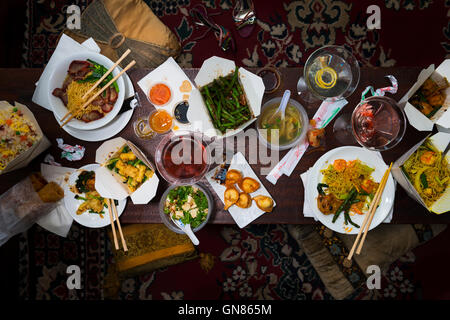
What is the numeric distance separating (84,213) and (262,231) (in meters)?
1.62

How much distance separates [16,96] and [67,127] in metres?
0.38

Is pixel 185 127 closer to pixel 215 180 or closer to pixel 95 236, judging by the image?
pixel 215 180

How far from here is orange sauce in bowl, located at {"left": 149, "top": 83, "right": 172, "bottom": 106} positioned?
1748 millimetres

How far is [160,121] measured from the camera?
1.75 m

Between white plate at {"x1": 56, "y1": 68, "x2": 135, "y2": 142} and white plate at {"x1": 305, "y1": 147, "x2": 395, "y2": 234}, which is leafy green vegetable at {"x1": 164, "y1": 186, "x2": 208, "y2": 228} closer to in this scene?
white plate at {"x1": 56, "y1": 68, "x2": 135, "y2": 142}

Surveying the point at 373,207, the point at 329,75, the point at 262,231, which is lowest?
the point at 262,231

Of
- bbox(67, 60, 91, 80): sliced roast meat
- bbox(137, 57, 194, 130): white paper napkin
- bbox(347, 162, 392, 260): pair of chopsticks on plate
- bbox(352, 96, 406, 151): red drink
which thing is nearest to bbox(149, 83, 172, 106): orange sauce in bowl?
bbox(137, 57, 194, 130): white paper napkin

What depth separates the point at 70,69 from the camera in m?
1.68

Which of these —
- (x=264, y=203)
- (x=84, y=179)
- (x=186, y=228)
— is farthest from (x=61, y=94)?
(x=264, y=203)

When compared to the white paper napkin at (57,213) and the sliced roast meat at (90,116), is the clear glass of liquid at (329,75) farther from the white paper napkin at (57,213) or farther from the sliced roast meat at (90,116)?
the white paper napkin at (57,213)

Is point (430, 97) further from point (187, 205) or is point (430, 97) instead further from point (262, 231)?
point (262, 231)

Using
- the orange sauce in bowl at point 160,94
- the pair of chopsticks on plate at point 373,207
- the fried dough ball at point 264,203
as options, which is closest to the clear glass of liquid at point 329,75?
the pair of chopsticks on plate at point 373,207

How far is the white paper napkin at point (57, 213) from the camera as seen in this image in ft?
5.75

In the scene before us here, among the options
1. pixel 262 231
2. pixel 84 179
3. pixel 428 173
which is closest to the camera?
pixel 428 173
